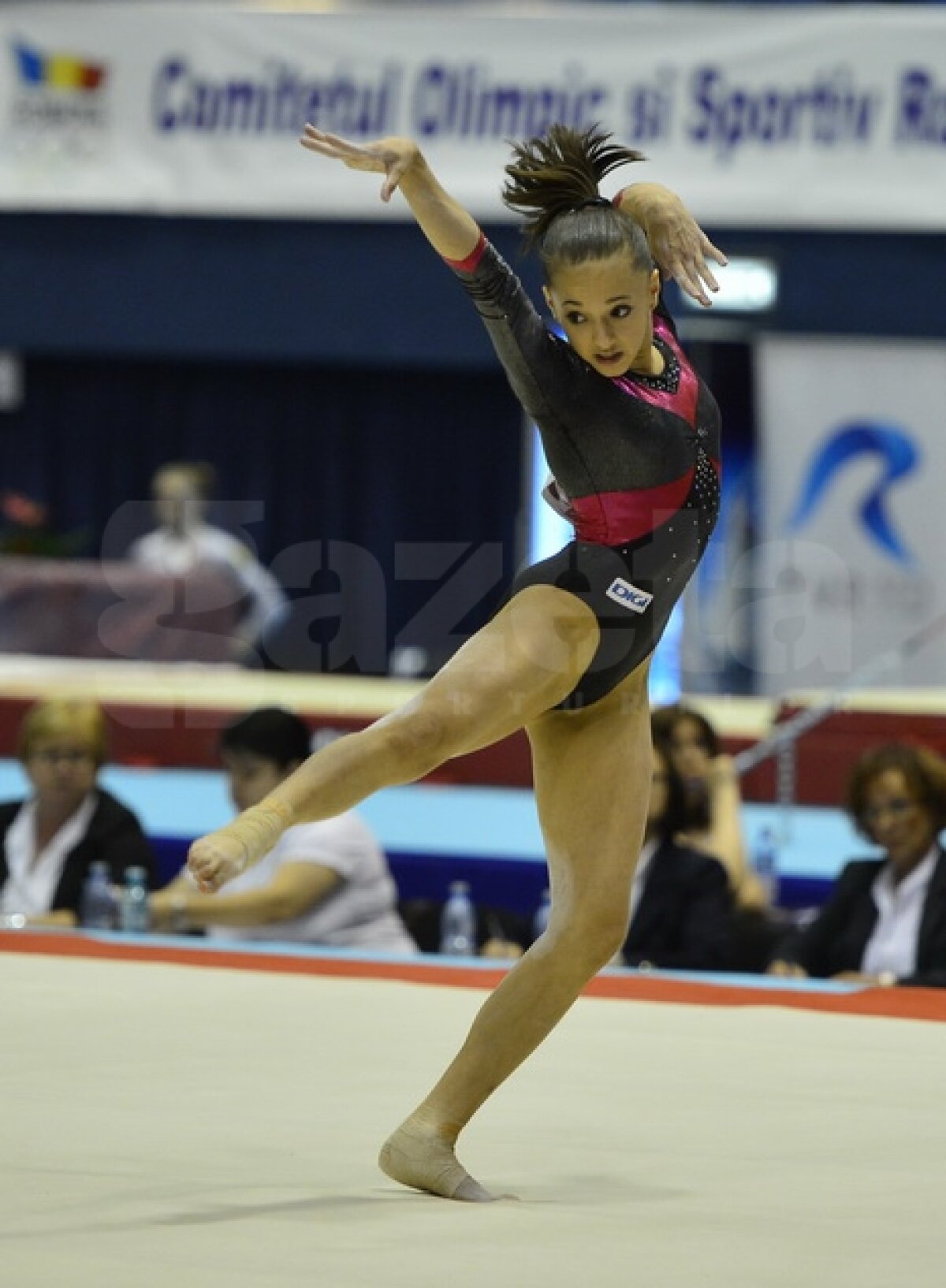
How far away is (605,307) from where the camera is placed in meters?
2.76

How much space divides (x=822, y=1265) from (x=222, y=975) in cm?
199

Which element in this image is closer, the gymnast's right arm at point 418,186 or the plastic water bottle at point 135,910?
the gymnast's right arm at point 418,186

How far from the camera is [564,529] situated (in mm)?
9828

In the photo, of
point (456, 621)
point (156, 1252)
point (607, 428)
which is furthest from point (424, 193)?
point (456, 621)

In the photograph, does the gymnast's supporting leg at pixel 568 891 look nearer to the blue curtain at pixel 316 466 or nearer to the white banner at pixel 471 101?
the white banner at pixel 471 101

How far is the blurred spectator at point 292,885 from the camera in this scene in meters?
4.52

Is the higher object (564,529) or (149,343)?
(149,343)

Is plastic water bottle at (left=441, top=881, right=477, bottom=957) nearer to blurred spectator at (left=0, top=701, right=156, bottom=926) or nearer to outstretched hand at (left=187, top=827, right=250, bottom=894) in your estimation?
blurred spectator at (left=0, top=701, right=156, bottom=926)

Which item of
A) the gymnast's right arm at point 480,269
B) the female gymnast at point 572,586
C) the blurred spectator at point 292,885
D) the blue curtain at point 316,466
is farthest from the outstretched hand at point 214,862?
the blue curtain at point 316,466

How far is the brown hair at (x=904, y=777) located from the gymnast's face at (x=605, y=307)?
196 cm

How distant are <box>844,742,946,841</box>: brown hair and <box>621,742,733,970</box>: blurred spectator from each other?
32cm

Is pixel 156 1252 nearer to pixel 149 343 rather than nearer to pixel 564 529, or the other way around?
pixel 564 529

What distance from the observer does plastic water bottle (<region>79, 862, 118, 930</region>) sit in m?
4.79

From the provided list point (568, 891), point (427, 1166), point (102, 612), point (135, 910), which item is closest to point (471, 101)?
point (102, 612)
